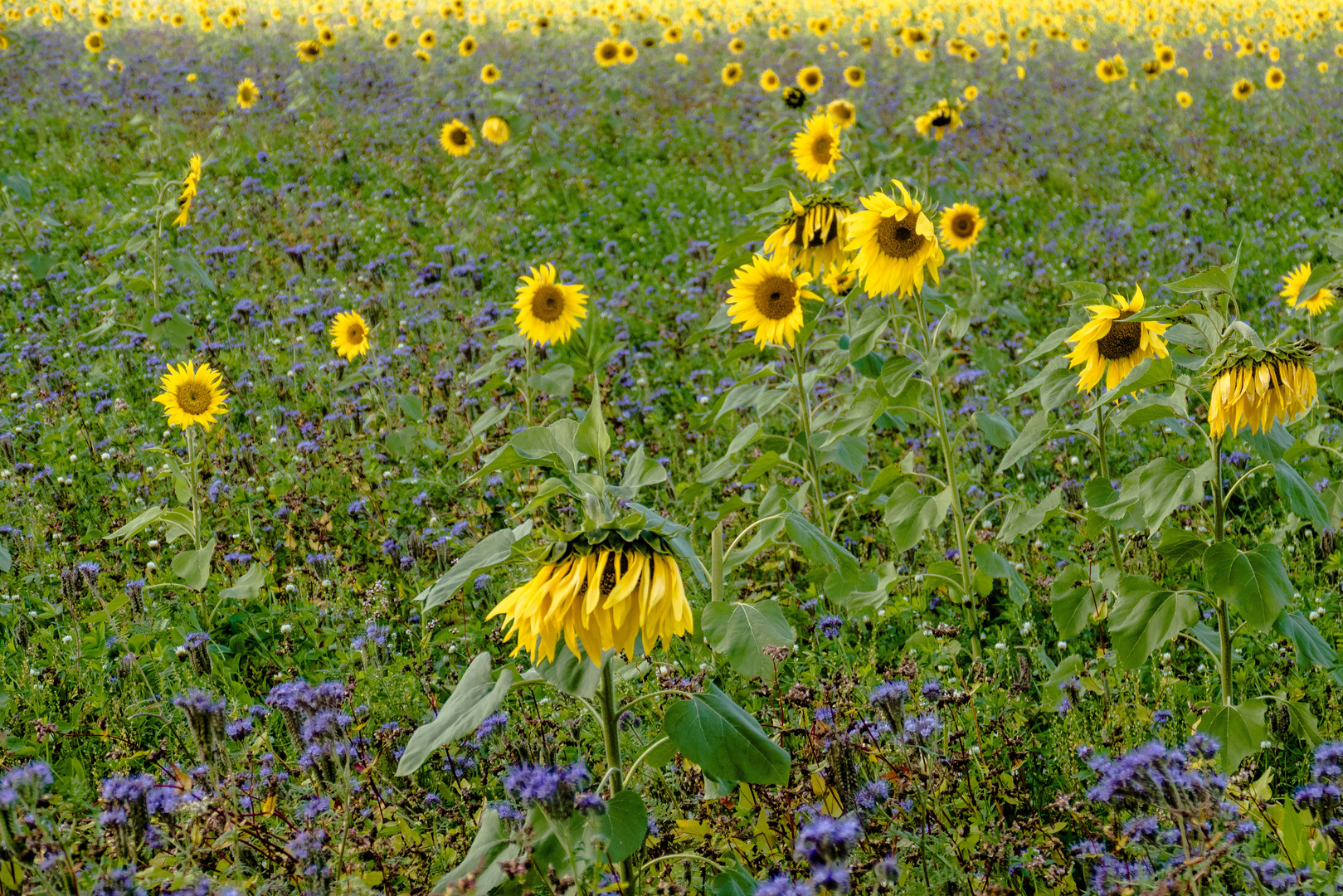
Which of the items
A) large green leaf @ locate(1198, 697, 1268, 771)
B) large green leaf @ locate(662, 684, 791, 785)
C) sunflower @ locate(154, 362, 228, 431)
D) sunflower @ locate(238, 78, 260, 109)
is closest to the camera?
large green leaf @ locate(662, 684, 791, 785)

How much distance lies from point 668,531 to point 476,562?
330 millimetres

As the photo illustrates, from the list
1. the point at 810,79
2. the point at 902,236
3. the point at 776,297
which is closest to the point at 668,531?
the point at 902,236

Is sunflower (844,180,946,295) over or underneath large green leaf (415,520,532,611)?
over

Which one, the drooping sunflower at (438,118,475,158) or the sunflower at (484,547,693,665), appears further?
the drooping sunflower at (438,118,475,158)

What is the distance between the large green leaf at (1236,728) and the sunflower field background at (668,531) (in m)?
0.01

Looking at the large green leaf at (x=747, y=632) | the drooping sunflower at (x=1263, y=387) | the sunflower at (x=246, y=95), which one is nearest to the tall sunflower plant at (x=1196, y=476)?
the drooping sunflower at (x=1263, y=387)

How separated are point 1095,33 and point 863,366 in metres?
15.6

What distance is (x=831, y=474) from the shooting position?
4277 millimetres

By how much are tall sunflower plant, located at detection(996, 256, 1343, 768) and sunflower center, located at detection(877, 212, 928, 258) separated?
50cm

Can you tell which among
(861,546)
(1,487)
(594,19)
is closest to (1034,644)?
(861,546)

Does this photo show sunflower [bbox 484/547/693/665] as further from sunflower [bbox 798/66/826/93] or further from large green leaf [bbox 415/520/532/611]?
sunflower [bbox 798/66/826/93]

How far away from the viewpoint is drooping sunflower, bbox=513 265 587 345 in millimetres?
3912

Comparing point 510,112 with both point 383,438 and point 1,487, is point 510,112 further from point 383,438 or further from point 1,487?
point 1,487

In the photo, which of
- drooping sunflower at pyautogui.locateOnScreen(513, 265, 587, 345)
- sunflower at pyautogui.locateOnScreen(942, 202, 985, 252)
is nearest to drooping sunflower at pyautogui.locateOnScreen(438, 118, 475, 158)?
drooping sunflower at pyautogui.locateOnScreen(513, 265, 587, 345)
